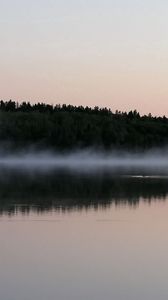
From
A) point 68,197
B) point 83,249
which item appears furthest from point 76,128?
point 83,249

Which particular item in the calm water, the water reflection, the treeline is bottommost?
the calm water

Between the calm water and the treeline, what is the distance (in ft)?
266

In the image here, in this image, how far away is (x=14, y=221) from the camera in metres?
13.9

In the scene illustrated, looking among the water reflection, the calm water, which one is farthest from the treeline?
the calm water

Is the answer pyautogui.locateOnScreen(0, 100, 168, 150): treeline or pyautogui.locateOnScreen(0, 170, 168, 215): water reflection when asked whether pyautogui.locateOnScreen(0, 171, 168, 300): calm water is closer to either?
pyautogui.locateOnScreen(0, 170, 168, 215): water reflection

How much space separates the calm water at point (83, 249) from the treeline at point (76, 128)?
8098 centimetres

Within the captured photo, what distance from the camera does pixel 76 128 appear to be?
105 m

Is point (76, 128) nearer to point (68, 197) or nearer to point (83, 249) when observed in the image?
point (68, 197)

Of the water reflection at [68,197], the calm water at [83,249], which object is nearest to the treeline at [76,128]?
the water reflection at [68,197]

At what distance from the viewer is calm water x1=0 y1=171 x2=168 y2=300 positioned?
7938 mm

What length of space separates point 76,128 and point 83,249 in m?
94.5

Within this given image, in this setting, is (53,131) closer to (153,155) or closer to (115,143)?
(115,143)

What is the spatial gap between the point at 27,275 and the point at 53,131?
9357cm

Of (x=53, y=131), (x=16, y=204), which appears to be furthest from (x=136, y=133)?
(x=16, y=204)
